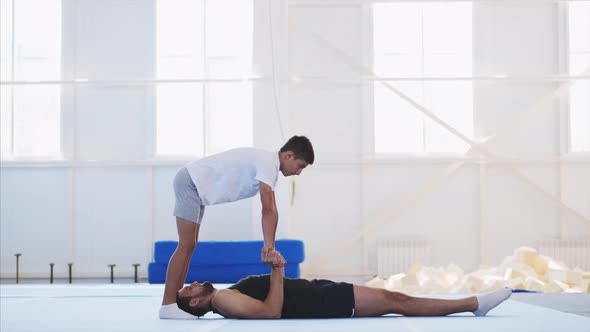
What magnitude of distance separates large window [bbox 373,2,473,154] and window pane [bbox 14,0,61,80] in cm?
466

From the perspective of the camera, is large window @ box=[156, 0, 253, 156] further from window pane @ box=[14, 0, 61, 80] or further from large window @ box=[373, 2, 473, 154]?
large window @ box=[373, 2, 473, 154]

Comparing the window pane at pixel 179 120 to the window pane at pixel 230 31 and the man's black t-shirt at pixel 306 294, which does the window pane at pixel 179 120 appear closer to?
the window pane at pixel 230 31

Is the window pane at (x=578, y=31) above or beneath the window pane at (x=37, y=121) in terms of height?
above

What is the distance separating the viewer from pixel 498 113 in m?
12.7

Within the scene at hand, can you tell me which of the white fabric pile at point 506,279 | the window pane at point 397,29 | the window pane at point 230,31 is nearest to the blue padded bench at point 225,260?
the white fabric pile at point 506,279

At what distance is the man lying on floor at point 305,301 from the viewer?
4934 millimetres

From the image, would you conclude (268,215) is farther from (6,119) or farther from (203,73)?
(6,119)

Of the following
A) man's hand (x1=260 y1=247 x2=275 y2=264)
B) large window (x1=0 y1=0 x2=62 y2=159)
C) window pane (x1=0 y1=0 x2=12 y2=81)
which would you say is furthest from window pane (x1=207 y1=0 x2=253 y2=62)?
man's hand (x1=260 y1=247 x2=275 y2=264)

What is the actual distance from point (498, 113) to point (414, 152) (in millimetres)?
1333

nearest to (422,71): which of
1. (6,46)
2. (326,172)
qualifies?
(326,172)

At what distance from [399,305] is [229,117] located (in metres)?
7.98

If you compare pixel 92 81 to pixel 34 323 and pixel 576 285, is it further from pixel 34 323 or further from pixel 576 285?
pixel 34 323

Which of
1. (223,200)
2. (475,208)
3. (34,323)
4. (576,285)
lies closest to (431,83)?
(475,208)

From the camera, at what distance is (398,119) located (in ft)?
41.7
